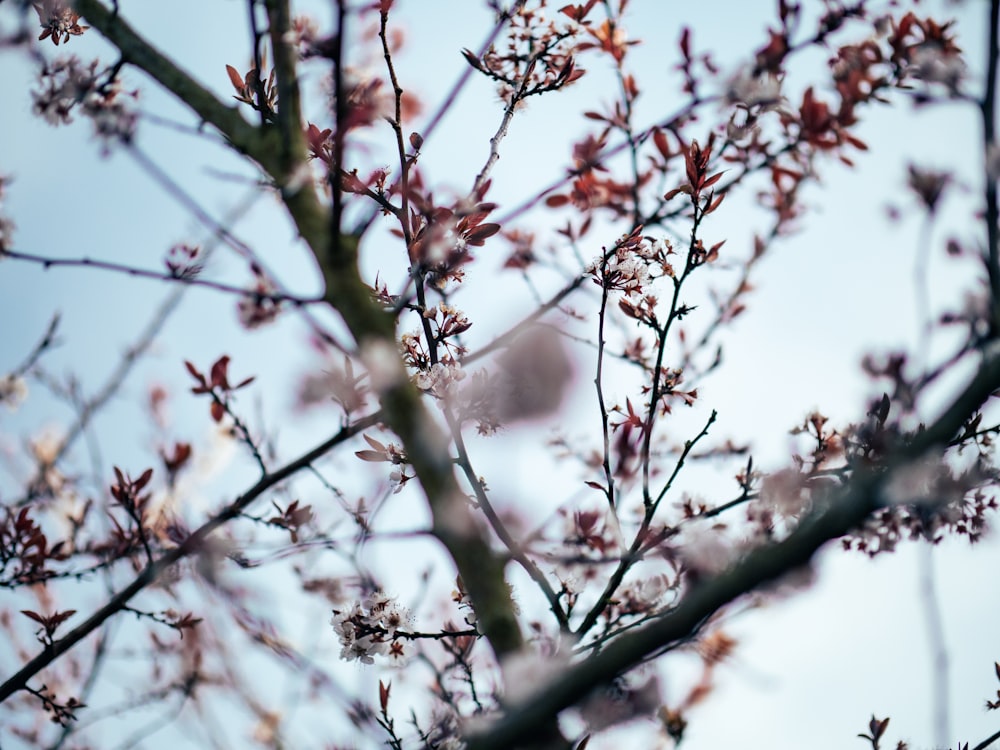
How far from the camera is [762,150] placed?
83.0 inches

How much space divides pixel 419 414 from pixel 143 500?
135cm

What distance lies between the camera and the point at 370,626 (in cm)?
161

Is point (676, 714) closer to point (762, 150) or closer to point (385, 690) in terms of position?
point (385, 690)

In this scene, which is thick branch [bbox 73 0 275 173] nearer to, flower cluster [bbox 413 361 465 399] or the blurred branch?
flower cluster [bbox 413 361 465 399]

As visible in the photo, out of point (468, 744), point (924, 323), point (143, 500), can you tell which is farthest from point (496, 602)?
point (143, 500)

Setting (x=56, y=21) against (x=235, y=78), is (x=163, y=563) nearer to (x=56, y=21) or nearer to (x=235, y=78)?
(x=235, y=78)

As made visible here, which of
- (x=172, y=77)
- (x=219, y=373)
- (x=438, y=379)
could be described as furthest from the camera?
(x=219, y=373)

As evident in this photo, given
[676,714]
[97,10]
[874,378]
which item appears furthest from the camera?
[676,714]

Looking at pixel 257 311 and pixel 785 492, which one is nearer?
pixel 785 492

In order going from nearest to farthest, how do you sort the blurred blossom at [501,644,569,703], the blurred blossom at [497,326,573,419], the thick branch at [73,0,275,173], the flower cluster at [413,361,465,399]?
the blurred blossom at [501,644,569,703] → the thick branch at [73,0,275,173] → the flower cluster at [413,361,465,399] → the blurred blossom at [497,326,573,419]

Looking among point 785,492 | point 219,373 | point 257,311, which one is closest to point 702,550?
point 785,492

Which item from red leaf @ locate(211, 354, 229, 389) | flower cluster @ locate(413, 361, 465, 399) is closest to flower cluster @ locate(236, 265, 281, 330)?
red leaf @ locate(211, 354, 229, 389)

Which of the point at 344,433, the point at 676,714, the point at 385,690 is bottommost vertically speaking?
the point at 676,714

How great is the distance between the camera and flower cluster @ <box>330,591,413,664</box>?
5.28 feet
